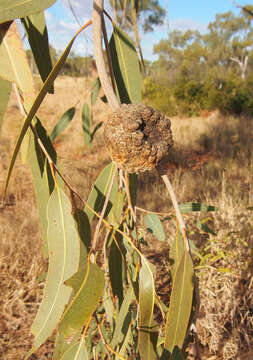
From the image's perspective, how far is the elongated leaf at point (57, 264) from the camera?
461 mm

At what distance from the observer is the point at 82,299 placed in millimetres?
Answer: 389

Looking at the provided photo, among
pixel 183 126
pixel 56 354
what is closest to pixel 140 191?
pixel 56 354

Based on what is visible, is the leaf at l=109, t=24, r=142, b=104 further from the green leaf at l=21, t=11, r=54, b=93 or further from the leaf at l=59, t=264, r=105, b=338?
the leaf at l=59, t=264, r=105, b=338

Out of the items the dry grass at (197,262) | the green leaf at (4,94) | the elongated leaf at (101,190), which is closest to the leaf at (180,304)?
the elongated leaf at (101,190)

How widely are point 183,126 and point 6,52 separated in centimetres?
535

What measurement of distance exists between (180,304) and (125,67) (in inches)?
18.8

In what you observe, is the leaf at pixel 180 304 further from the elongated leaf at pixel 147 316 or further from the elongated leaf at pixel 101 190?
the elongated leaf at pixel 101 190

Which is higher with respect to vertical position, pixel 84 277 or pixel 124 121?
pixel 124 121

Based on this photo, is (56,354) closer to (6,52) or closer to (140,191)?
(6,52)

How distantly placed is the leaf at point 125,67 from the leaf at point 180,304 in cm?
35

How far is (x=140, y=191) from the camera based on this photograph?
2922 millimetres

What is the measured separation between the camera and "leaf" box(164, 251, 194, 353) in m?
0.45

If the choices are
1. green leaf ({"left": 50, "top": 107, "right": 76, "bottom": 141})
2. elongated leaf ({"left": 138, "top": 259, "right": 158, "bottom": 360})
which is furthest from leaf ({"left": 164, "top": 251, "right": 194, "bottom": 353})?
green leaf ({"left": 50, "top": 107, "right": 76, "bottom": 141})

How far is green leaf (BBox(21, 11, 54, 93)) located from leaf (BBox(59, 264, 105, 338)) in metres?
0.40
